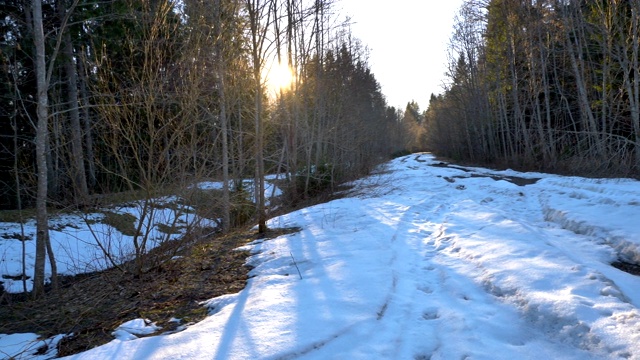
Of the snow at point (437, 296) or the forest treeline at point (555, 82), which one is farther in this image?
A: the forest treeline at point (555, 82)

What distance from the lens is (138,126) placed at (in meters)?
5.36

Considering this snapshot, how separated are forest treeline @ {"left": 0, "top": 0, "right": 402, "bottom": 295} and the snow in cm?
232

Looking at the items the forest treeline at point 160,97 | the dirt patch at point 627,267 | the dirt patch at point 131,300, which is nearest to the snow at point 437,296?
the dirt patch at point 627,267

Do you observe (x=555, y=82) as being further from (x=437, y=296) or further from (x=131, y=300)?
(x=131, y=300)

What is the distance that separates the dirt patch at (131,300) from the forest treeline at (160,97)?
1255mm

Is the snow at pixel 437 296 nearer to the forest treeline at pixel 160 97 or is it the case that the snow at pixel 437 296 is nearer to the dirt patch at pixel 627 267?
the dirt patch at pixel 627 267

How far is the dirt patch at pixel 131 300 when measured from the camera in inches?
159

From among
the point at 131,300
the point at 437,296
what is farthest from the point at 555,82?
the point at 131,300

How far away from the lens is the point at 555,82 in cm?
2109

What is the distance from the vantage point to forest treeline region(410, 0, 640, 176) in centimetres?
1336

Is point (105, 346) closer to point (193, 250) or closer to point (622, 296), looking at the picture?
point (193, 250)

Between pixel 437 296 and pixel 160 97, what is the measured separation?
15.5ft

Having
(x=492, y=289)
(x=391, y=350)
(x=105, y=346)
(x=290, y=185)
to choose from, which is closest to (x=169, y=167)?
(x=105, y=346)

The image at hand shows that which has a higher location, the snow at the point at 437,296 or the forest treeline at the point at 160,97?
the forest treeline at the point at 160,97
